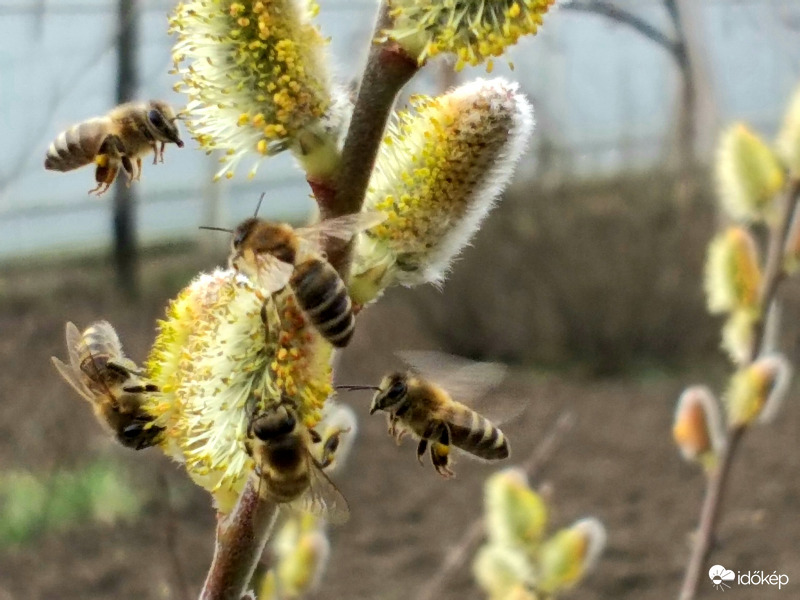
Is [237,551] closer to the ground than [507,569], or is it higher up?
higher up

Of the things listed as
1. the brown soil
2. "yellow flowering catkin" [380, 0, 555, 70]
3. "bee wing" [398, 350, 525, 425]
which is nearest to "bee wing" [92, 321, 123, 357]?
"bee wing" [398, 350, 525, 425]

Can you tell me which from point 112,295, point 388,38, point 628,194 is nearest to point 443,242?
point 388,38

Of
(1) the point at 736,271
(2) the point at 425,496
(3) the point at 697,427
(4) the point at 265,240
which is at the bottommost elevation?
(2) the point at 425,496

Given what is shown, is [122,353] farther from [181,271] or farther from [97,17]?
[181,271]

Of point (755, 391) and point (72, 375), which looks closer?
point (72, 375)

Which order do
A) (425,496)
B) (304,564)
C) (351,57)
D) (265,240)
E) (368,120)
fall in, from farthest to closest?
(425,496), (351,57), (304,564), (265,240), (368,120)

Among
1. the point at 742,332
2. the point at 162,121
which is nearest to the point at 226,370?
the point at 162,121

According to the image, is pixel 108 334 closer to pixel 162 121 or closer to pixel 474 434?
pixel 162 121

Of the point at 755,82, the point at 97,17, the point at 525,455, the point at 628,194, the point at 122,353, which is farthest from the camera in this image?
the point at 755,82
